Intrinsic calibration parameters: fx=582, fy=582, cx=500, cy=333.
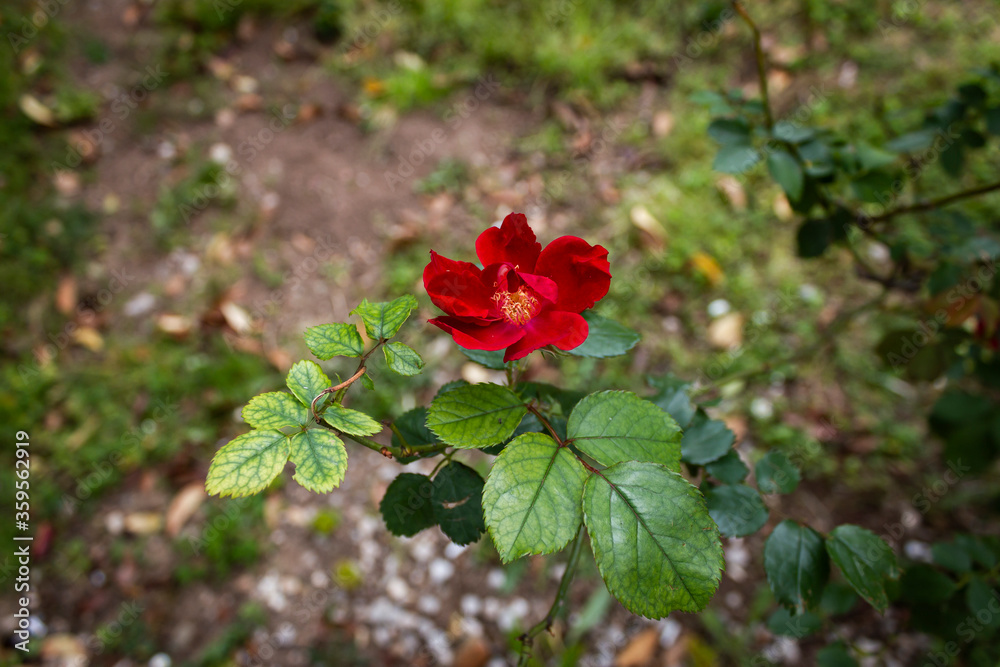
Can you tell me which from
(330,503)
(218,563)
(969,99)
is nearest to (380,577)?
(330,503)

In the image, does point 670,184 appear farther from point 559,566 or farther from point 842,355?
point 559,566

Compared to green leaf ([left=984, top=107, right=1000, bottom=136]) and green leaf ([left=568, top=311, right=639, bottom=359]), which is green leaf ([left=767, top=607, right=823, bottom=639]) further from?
green leaf ([left=984, top=107, right=1000, bottom=136])

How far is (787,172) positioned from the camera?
1142 mm

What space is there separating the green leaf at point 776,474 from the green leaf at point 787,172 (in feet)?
1.69

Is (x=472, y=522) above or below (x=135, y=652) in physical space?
above

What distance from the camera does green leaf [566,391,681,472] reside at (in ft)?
2.33

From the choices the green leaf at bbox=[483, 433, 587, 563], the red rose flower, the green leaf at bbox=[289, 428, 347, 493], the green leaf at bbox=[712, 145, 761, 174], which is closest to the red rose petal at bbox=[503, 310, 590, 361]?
the red rose flower

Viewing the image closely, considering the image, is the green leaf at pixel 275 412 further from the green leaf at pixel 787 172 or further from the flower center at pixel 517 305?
the green leaf at pixel 787 172

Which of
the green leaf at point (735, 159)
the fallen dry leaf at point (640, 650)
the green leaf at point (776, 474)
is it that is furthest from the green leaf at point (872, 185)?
the fallen dry leaf at point (640, 650)

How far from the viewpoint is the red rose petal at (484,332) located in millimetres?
697

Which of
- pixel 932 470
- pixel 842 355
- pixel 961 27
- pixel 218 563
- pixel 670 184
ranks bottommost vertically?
pixel 218 563

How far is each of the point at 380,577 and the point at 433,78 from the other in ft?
8.19

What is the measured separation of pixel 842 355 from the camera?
7.39ft

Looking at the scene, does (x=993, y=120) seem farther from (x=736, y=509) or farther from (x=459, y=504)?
(x=459, y=504)
